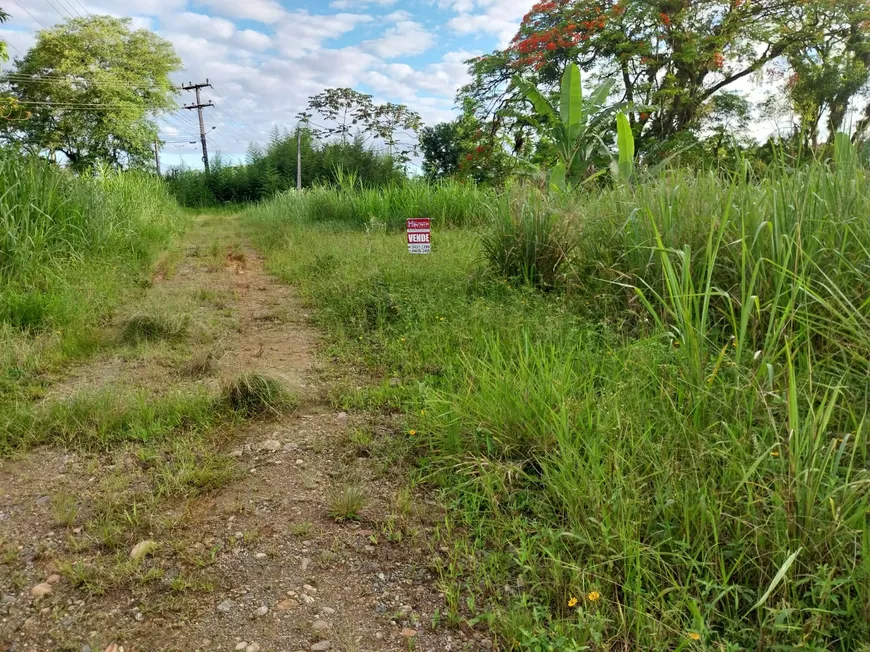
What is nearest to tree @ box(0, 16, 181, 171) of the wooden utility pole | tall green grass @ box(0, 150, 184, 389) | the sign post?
the wooden utility pole

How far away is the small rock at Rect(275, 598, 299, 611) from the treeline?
14.2m

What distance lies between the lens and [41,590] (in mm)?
1631

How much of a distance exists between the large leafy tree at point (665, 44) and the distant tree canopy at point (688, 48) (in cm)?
2

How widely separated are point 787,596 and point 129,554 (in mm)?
2002

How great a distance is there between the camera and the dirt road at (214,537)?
1508 millimetres

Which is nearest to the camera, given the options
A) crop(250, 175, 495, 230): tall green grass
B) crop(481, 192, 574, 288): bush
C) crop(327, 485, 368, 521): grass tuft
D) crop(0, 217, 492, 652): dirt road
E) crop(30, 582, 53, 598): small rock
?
crop(0, 217, 492, 652): dirt road

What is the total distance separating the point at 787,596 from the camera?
4.43 feet

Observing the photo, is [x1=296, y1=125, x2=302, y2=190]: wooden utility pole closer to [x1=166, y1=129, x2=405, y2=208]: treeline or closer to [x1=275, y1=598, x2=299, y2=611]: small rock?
[x1=166, y1=129, x2=405, y2=208]: treeline

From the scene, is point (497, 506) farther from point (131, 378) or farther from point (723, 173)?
point (723, 173)

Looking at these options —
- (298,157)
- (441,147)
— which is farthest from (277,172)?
(441,147)

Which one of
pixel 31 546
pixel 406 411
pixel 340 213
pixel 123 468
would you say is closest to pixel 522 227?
pixel 406 411

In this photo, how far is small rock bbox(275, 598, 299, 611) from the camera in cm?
158

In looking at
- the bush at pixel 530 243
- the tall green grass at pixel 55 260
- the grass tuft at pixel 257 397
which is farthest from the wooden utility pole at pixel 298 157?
the grass tuft at pixel 257 397

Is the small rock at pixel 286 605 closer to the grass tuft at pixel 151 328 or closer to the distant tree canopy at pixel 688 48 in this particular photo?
the grass tuft at pixel 151 328
